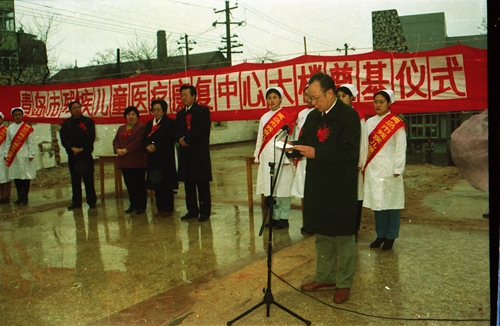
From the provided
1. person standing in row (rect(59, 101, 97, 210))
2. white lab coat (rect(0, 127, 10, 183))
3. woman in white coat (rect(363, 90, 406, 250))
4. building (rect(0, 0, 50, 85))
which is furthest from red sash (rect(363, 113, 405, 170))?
building (rect(0, 0, 50, 85))

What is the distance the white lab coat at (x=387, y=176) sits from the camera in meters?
4.40

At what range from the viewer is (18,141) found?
7965mm

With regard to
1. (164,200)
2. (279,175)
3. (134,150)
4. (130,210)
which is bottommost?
(130,210)

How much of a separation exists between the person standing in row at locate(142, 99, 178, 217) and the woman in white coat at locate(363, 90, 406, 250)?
3029mm

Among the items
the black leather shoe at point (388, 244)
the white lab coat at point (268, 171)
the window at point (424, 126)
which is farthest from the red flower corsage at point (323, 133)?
the window at point (424, 126)

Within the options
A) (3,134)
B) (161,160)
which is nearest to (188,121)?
(161,160)

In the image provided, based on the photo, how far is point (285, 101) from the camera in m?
6.80

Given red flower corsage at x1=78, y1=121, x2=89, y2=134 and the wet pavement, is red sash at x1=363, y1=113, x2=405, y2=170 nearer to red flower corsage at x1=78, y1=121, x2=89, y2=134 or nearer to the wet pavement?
the wet pavement

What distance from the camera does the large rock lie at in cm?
452

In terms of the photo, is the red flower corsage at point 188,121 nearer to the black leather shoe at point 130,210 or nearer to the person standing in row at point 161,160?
the person standing in row at point 161,160

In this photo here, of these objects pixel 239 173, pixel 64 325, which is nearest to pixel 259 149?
pixel 64 325

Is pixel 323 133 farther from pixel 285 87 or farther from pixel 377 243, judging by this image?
pixel 285 87

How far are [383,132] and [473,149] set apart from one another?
101 cm

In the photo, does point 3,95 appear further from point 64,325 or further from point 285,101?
point 64,325
